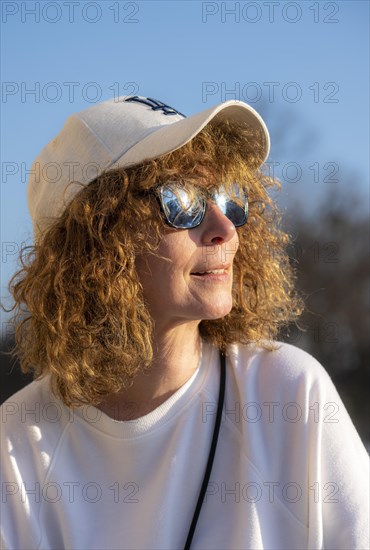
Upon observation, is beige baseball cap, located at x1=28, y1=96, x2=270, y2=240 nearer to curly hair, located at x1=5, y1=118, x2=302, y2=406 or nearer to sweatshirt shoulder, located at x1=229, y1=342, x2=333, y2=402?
curly hair, located at x1=5, y1=118, x2=302, y2=406

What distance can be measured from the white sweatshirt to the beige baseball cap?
661 mm

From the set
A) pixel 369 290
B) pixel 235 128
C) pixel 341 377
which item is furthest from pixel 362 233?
pixel 235 128

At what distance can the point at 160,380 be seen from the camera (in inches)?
99.4

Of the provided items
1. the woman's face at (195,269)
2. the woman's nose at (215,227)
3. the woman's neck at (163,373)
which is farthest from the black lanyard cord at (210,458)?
the woman's nose at (215,227)

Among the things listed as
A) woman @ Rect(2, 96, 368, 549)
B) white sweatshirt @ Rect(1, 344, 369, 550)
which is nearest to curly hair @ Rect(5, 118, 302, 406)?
woman @ Rect(2, 96, 368, 549)

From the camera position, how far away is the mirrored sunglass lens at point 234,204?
2.47 metres

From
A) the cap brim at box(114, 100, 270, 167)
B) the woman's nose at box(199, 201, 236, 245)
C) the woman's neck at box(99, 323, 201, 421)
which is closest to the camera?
the cap brim at box(114, 100, 270, 167)

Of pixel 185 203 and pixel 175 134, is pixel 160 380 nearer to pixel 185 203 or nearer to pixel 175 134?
pixel 185 203

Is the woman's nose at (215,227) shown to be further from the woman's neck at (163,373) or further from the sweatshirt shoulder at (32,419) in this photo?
the sweatshirt shoulder at (32,419)

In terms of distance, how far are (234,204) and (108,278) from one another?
44 centimetres

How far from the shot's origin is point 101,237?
8.02 ft

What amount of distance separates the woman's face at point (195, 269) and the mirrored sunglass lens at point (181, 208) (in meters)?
0.02

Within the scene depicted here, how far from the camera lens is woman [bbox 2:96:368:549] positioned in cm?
234

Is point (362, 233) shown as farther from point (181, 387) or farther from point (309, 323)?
point (181, 387)
